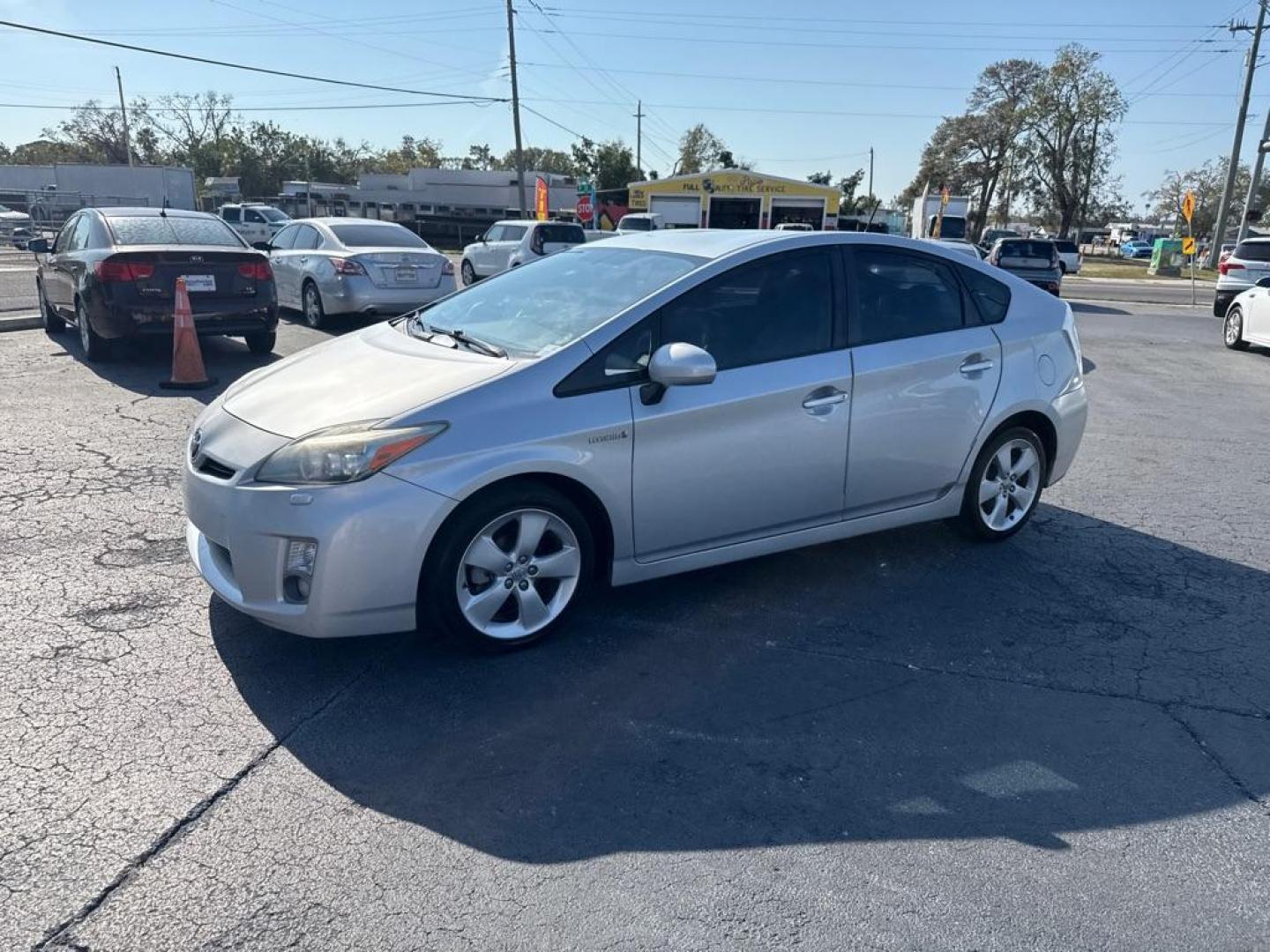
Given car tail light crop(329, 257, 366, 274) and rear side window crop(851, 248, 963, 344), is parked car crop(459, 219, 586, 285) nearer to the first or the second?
car tail light crop(329, 257, 366, 274)

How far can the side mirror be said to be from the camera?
12.2 feet

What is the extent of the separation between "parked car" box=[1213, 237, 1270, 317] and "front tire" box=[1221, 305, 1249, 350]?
440 cm

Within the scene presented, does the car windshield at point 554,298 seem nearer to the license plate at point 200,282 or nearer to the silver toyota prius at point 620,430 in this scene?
the silver toyota prius at point 620,430

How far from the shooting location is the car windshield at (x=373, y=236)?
12508 millimetres

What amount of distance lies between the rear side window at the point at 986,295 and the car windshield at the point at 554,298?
167cm

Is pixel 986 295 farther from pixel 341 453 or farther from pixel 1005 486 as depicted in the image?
pixel 341 453

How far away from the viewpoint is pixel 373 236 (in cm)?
1274

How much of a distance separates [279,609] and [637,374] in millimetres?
1686

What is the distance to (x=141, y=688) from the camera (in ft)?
11.4

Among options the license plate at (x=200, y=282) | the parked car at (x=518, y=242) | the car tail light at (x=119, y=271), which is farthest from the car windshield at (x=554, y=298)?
the parked car at (x=518, y=242)

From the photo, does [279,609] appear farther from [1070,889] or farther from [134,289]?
[134,289]

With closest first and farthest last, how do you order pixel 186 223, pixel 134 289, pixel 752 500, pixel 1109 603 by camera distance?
1. pixel 752 500
2. pixel 1109 603
3. pixel 134 289
4. pixel 186 223

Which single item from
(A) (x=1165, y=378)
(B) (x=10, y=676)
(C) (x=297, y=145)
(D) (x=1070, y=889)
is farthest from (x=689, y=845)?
(C) (x=297, y=145)

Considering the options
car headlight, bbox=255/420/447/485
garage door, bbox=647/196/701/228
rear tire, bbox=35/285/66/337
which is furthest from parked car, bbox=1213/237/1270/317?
garage door, bbox=647/196/701/228
